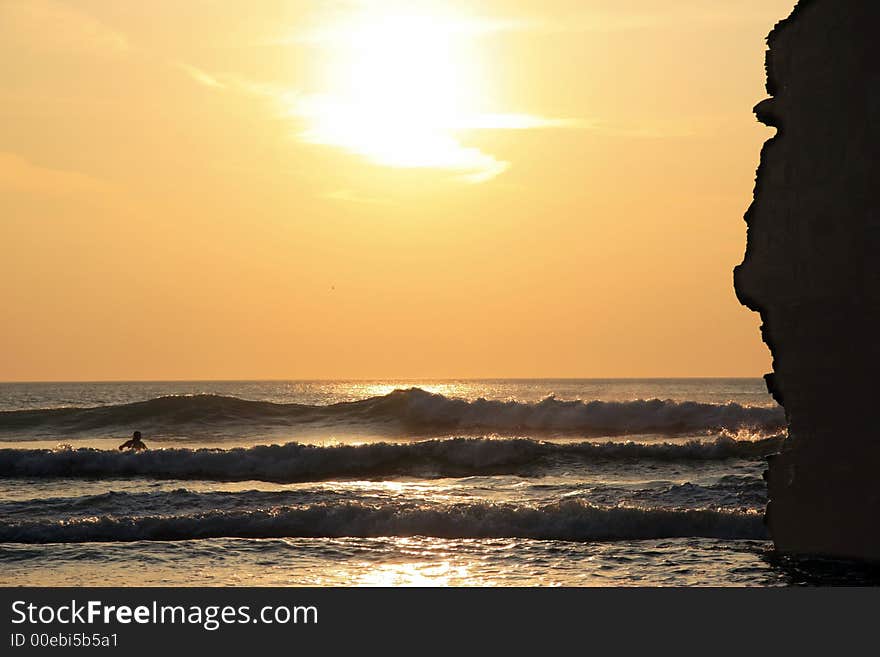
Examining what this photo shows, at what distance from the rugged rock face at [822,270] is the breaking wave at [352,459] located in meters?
15.8

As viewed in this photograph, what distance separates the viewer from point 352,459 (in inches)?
1312

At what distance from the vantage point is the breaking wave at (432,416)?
2009 inches

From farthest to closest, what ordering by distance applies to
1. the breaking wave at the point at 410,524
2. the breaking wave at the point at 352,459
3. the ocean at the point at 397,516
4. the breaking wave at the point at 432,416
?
the breaking wave at the point at 432,416 < the breaking wave at the point at 352,459 < the breaking wave at the point at 410,524 < the ocean at the point at 397,516

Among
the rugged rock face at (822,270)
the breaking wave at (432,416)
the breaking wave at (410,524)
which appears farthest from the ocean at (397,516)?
the breaking wave at (432,416)

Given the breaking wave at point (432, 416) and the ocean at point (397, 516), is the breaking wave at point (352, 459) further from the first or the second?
the breaking wave at point (432, 416)

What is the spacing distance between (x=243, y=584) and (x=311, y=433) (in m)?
32.7

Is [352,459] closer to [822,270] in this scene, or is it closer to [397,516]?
[397,516]

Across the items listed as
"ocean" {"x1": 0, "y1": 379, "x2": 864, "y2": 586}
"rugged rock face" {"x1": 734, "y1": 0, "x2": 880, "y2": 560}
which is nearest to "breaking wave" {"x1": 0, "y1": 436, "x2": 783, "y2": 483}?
"ocean" {"x1": 0, "y1": 379, "x2": 864, "y2": 586}

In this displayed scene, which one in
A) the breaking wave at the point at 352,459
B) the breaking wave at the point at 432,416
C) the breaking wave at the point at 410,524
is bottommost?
the breaking wave at the point at 410,524

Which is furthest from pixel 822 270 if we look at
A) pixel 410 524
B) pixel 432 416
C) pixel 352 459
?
pixel 432 416

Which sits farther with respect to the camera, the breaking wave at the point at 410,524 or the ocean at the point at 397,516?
the breaking wave at the point at 410,524

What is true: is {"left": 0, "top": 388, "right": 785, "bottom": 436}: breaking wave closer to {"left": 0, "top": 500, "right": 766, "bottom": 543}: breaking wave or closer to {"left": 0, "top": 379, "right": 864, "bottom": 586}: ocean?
{"left": 0, "top": 379, "right": 864, "bottom": 586}: ocean
